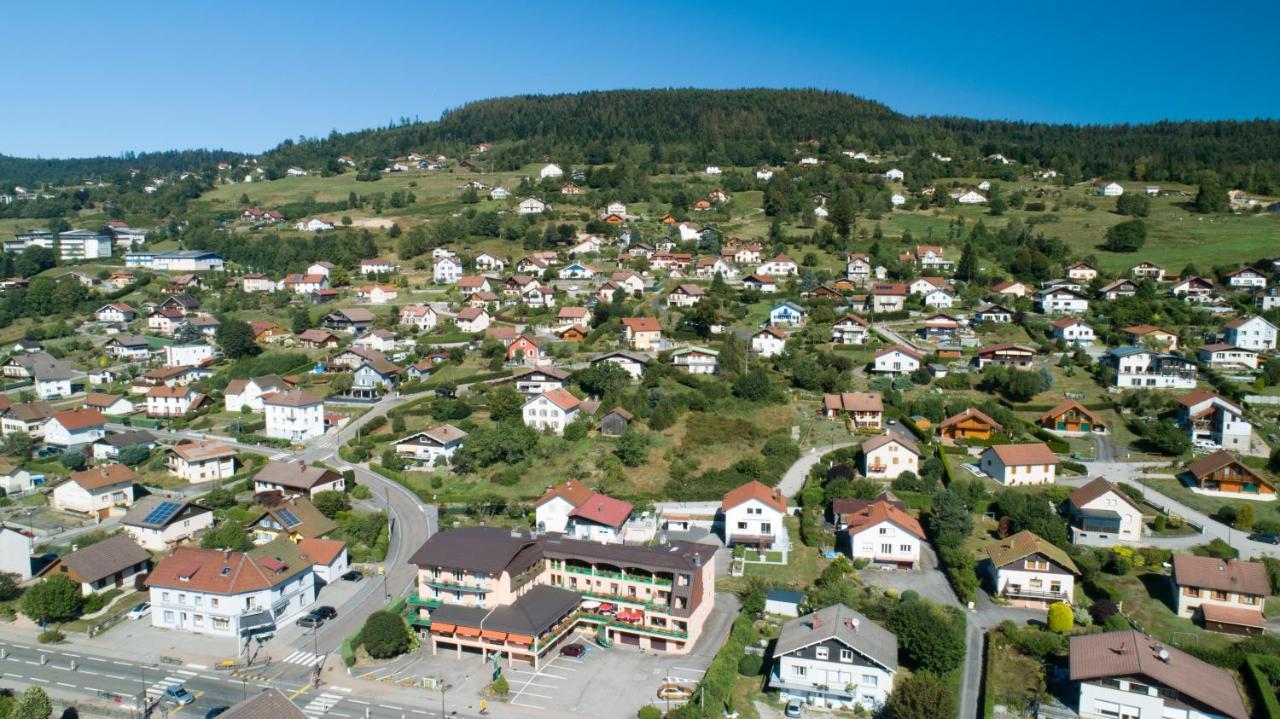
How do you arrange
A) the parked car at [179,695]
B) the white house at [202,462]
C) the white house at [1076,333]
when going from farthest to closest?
the white house at [1076,333] → the white house at [202,462] → the parked car at [179,695]

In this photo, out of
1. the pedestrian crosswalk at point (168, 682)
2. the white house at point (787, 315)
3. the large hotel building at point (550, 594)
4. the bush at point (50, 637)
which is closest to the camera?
the pedestrian crosswalk at point (168, 682)

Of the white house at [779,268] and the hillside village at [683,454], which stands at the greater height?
the white house at [779,268]

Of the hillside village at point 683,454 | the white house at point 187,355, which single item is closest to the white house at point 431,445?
the hillside village at point 683,454

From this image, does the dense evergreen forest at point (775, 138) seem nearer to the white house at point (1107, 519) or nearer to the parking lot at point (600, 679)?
the white house at point (1107, 519)

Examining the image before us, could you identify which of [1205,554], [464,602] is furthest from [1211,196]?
[464,602]

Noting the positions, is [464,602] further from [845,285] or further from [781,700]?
[845,285]

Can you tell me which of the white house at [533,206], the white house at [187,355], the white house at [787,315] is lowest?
the white house at [187,355]

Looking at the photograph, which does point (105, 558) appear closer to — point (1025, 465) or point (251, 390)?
point (251, 390)

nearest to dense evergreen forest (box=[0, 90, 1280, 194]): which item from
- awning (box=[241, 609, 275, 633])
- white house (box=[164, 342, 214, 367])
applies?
white house (box=[164, 342, 214, 367])

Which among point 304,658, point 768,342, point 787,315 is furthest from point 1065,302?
point 304,658

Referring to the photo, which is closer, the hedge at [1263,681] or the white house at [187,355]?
the hedge at [1263,681]
